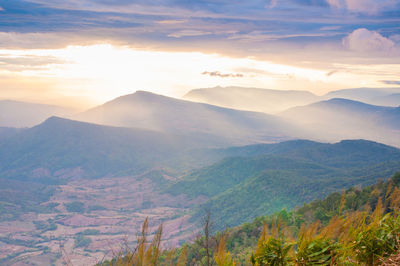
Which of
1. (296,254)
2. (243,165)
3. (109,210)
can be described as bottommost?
(109,210)

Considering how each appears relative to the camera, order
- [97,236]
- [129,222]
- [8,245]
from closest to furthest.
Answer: [8,245] < [97,236] < [129,222]

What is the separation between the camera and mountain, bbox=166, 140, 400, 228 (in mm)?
95938

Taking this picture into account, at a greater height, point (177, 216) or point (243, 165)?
point (243, 165)

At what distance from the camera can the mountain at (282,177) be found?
95938mm

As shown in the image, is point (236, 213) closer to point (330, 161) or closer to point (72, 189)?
point (330, 161)

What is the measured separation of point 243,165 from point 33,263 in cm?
9080

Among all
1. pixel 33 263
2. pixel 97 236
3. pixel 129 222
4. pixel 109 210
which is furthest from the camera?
pixel 109 210

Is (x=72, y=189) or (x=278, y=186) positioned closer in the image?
(x=278, y=186)

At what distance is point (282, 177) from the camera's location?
109750mm

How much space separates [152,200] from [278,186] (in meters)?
64.8

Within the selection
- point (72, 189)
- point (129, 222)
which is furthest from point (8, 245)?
point (72, 189)

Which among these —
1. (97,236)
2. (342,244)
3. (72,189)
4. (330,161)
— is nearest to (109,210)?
(97,236)

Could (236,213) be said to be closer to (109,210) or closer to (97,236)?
(97,236)

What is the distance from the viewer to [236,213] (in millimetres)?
104500
